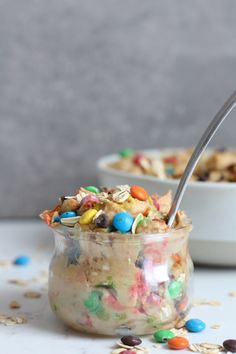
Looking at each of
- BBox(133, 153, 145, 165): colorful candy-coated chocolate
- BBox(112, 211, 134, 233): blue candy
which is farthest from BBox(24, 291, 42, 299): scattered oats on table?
BBox(133, 153, 145, 165): colorful candy-coated chocolate

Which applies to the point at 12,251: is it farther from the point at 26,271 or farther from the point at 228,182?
the point at 228,182

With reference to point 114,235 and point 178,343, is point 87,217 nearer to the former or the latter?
point 114,235

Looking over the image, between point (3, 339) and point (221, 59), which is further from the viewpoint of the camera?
point (221, 59)

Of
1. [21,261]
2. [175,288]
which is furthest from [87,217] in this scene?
[21,261]

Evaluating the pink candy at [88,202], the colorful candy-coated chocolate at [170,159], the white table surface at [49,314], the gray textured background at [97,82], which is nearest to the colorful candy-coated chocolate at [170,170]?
the colorful candy-coated chocolate at [170,159]

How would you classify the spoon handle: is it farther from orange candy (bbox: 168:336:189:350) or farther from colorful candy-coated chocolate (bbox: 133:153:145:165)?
colorful candy-coated chocolate (bbox: 133:153:145:165)

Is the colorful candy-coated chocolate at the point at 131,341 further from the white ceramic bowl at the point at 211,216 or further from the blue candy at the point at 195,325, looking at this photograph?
the white ceramic bowl at the point at 211,216

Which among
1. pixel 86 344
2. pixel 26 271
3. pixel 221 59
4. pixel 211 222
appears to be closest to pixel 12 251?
pixel 26 271
